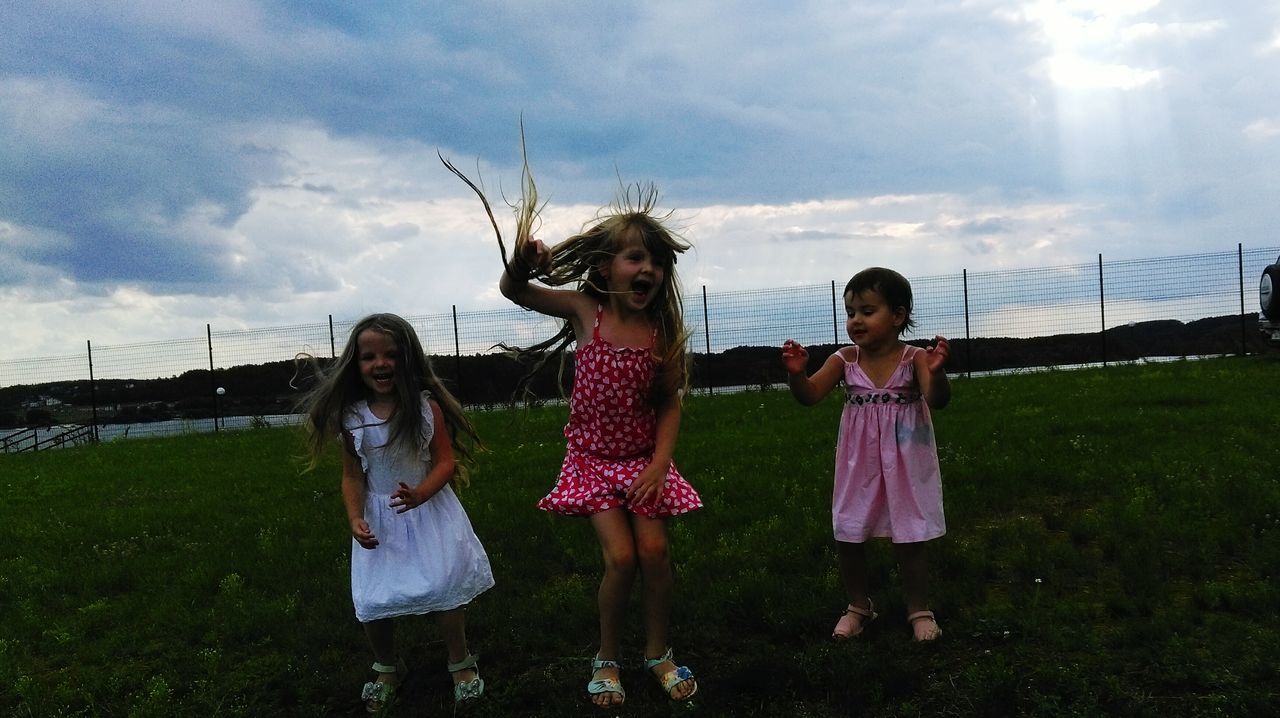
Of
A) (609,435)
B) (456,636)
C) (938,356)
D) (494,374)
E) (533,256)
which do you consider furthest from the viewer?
(494,374)

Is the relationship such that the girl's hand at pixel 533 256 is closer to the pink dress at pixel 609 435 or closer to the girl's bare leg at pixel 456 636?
the pink dress at pixel 609 435

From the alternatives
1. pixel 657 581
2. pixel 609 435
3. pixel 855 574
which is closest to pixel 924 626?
pixel 855 574

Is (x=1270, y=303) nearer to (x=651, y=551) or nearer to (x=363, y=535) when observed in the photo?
(x=651, y=551)

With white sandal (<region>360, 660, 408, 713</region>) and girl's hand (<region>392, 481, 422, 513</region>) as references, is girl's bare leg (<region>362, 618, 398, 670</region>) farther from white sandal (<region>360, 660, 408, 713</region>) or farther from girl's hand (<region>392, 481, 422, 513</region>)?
girl's hand (<region>392, 481, 422, 513</region>)

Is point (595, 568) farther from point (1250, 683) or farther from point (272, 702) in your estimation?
point (1250, 683)

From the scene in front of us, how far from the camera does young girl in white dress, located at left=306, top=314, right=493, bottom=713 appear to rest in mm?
3793

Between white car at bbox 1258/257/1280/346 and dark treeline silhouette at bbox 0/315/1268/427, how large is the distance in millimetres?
3277

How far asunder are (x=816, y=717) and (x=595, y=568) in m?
2.42

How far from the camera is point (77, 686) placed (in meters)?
4.48

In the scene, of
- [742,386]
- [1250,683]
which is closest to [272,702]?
[1250,683]

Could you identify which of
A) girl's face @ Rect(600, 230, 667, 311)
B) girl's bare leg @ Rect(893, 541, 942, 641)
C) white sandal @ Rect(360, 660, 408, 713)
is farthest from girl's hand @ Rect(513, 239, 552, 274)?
girl's bare leg @ Rect(893, 541, 942, 641)

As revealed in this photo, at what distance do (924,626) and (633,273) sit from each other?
80.9 inches

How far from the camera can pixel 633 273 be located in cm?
380

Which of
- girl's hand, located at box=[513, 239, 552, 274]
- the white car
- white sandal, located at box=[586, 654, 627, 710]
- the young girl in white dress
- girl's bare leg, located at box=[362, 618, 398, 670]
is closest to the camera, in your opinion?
girl's hand, located at box=[513, 239, 552, 274]
